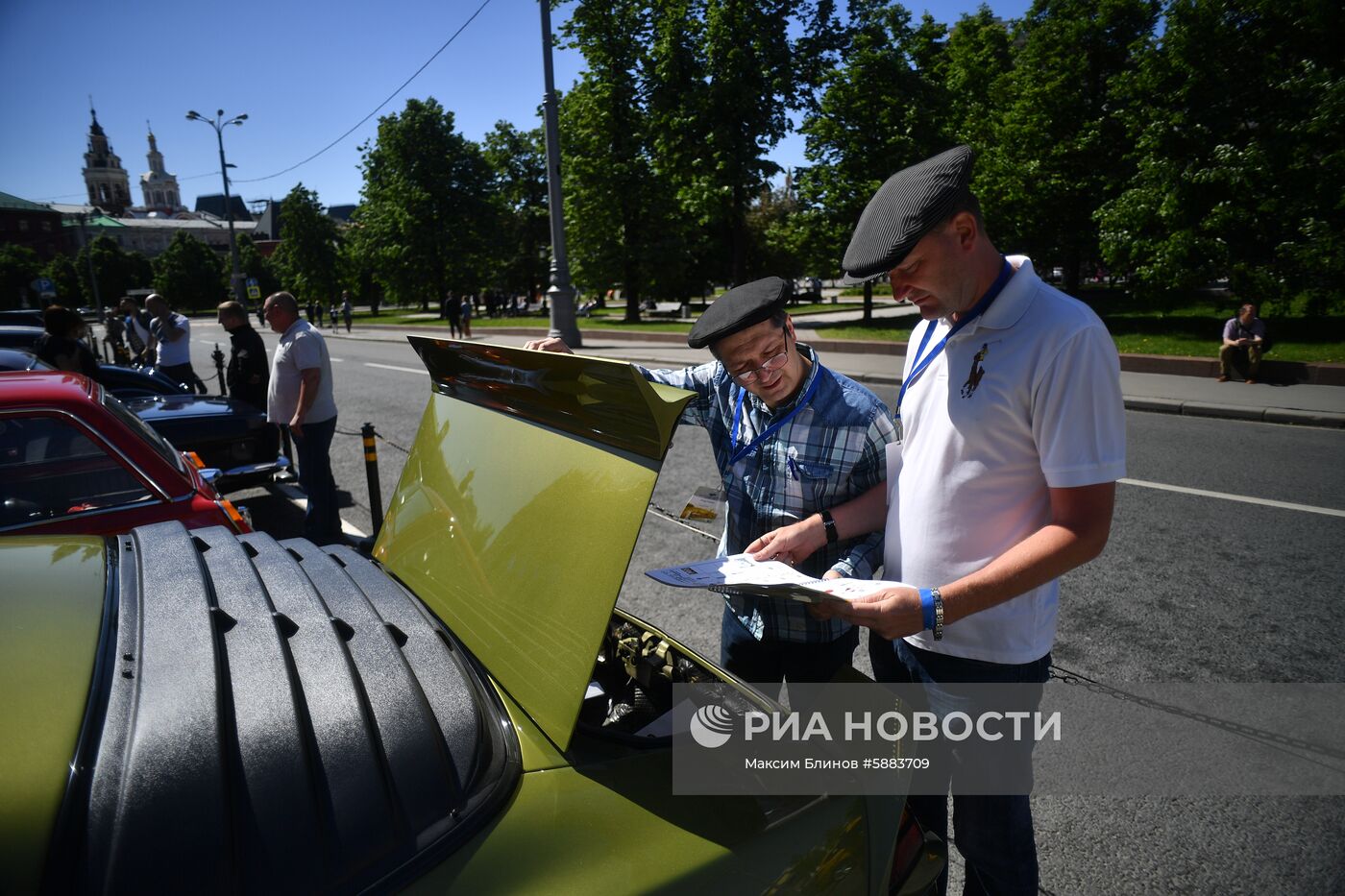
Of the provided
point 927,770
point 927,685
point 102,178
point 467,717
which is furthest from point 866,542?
point 102,178

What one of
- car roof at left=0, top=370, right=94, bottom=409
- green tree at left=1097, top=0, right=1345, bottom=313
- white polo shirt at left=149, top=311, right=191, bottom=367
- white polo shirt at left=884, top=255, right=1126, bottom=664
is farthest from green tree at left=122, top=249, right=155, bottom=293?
white polo shirt at left=884, top=255, right=1126, bottom=664

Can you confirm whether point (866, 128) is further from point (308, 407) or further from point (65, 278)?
point (65, 278)

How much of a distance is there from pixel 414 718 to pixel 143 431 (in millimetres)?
3304

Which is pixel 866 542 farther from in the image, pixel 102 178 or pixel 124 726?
pixel 102 178

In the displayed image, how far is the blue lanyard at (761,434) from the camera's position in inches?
83.9

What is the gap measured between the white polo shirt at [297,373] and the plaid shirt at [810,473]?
14.9 ft

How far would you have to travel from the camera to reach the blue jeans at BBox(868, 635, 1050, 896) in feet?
5.74

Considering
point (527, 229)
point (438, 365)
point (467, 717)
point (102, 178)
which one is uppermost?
point (102, 178)

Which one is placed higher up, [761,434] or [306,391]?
[761,434]

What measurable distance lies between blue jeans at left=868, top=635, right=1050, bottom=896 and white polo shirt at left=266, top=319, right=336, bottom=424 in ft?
17.2

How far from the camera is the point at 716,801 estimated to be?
54.4 inches

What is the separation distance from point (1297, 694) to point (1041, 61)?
24635mm

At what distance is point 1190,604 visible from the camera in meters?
4.45

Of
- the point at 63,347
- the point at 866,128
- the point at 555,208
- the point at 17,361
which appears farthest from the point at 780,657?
the point at 866,128
